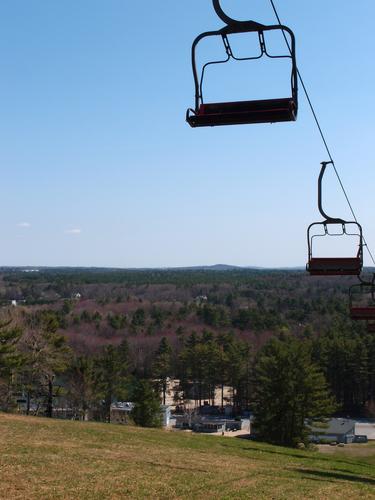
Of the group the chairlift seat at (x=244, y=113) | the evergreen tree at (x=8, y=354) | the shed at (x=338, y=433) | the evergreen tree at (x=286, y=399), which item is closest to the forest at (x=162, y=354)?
the evergreen tree at (x=8, y=354)

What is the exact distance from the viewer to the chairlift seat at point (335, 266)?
10.8 m

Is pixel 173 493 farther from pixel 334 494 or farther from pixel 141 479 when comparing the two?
pixel 334 494

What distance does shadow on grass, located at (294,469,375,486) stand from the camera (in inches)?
561

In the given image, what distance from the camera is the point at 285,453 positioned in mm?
20641

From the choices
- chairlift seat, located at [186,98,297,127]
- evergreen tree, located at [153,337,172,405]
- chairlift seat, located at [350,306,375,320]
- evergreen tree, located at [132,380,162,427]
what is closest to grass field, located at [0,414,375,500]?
chairlift seat, located at [350,306,375,320]

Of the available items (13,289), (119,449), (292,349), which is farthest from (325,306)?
(13,289)

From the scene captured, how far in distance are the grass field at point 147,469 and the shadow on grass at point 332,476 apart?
31mm

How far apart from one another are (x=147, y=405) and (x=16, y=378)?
7399mm

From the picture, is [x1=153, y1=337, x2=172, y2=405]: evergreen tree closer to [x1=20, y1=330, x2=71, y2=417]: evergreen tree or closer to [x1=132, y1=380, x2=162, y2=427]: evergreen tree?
[x1=132, y1=380, x2=162, y2=427]: evergreen tree

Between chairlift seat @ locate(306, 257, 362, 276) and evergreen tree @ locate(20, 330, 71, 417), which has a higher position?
chairlift seat @ locate(306, 257, 362, 276)

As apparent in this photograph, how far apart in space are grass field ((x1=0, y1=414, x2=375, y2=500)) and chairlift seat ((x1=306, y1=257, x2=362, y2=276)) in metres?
4.09

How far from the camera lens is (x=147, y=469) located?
12344mm

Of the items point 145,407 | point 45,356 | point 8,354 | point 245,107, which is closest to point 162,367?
point 145,407

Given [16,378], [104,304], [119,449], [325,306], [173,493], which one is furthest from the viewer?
[104,304]
